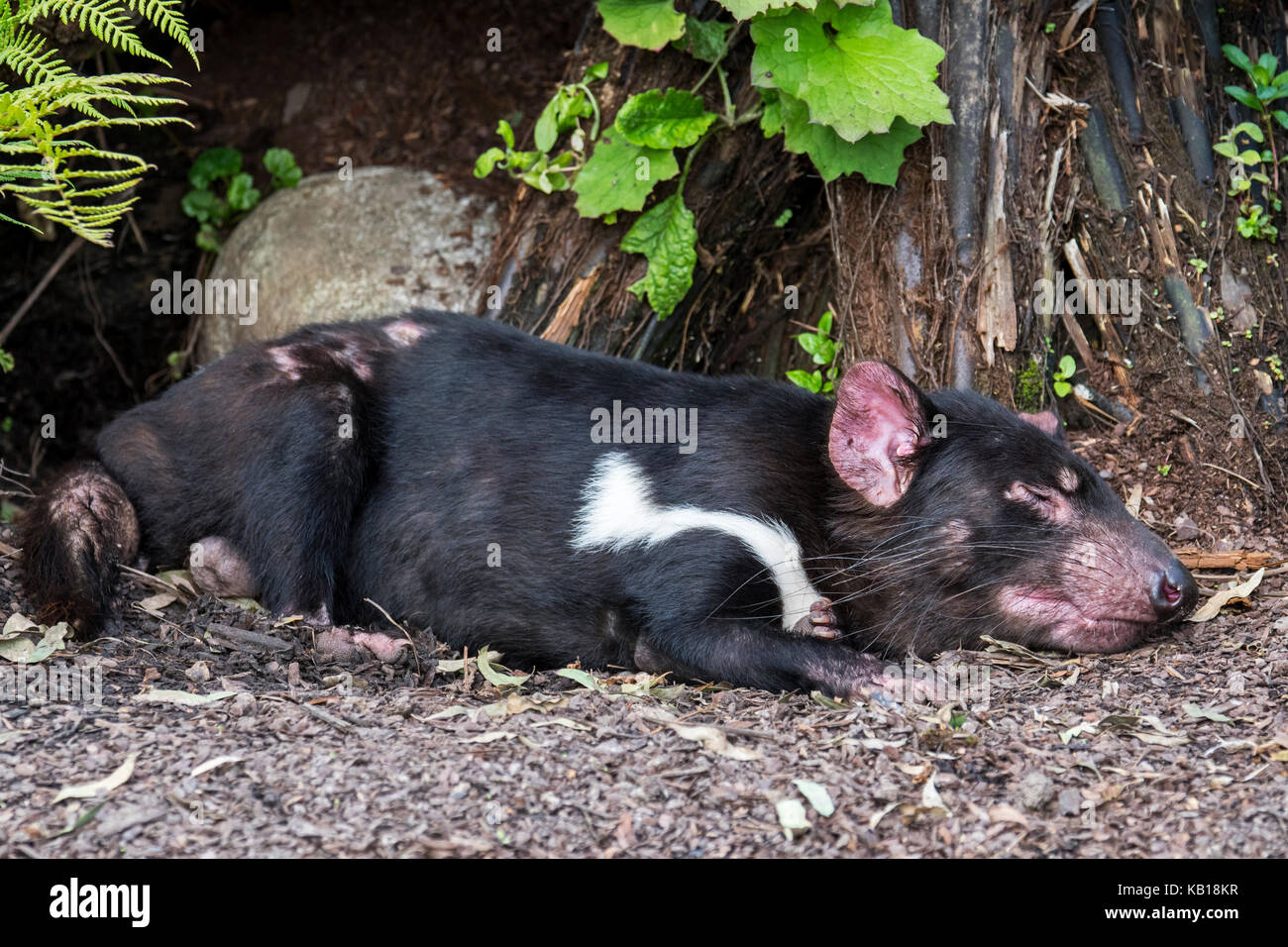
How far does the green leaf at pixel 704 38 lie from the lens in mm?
4820

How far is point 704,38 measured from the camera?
484cm

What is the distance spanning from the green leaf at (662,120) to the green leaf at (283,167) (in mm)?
2440

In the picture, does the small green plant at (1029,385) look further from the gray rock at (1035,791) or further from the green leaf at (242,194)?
the green leaf at (242,194)

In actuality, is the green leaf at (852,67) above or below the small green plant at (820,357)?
above

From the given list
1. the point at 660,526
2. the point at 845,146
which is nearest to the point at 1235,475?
the point at 845,146

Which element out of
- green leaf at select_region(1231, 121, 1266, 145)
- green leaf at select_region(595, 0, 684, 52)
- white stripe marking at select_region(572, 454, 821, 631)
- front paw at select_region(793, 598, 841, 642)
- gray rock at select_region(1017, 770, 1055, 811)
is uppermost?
green leaf at select_region(595, 0, 684, 52)

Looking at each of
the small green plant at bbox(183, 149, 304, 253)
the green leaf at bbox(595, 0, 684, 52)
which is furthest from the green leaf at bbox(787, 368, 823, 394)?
the small green plant at bbox(183, 149, 304, 253)

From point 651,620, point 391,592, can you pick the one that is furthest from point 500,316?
point 651,620

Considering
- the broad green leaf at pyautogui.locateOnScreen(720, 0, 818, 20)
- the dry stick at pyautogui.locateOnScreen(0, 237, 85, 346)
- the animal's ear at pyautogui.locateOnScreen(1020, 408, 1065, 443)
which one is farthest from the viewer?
the dry stick at pyautogui.locateOnScreen(0, 237, 85, 346)

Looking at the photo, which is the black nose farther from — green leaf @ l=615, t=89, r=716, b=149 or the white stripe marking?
green leaf @ l=615, t=89, r=716, b=149

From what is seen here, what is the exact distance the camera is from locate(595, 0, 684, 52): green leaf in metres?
4.76

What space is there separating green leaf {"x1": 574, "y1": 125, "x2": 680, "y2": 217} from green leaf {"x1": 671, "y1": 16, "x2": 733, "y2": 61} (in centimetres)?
39

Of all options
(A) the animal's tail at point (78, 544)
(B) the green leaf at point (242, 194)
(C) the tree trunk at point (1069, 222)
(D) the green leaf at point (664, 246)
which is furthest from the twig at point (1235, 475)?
(B) the green leaf at point (242, 194)

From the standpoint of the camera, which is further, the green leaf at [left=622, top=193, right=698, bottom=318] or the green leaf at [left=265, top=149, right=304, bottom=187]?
the green leaf at [left=265, top=149, right=304, bottom=187]
